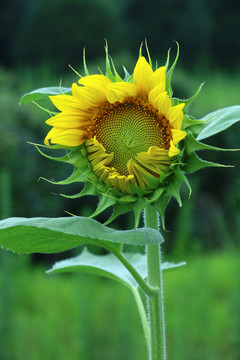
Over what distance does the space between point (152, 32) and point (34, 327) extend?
6.92m

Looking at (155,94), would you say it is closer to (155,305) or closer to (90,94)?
(90,94)

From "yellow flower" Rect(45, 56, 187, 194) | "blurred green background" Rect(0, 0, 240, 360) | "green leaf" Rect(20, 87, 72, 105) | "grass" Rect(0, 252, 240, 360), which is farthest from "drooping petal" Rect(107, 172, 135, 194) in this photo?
"grass" Rect(0, 252, 240, 360)

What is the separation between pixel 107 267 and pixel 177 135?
0.30 m

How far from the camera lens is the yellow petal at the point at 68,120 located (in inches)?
23.7

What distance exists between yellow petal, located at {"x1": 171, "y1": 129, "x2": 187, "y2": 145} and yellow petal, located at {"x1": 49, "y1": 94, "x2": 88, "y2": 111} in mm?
105

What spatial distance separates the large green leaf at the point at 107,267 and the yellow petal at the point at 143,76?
252mm

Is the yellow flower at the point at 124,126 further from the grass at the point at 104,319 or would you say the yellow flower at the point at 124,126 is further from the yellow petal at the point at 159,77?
the grass at the point at 104,319

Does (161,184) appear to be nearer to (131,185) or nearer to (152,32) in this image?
(131,185)

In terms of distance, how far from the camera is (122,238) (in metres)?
0.52

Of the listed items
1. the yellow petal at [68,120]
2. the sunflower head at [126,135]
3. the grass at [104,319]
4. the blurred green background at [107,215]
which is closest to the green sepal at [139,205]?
the sunflower head at [126,135]

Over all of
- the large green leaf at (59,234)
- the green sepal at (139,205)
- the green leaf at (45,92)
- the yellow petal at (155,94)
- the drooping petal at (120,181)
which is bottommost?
the large green leaf at (59,234)

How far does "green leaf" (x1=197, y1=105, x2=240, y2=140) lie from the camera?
22.7 inches

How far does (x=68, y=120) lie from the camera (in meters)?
0.61

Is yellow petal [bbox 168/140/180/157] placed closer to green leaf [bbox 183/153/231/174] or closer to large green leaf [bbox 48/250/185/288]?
green leaf [bbox 183/153/231/174]
